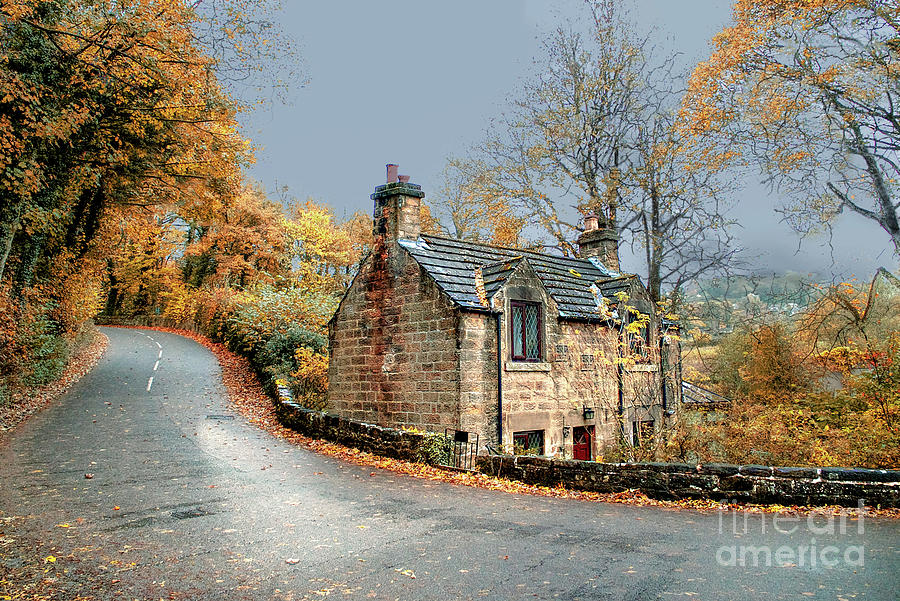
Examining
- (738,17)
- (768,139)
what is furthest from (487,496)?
(738,17)

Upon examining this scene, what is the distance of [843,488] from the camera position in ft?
29.4

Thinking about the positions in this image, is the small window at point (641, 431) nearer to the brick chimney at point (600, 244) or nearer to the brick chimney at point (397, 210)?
the brick chimney at point (600, 244)

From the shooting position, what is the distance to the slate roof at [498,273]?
570 inches

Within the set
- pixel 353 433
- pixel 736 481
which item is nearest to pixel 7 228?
pixel 353 433

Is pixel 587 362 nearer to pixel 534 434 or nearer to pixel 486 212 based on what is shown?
pixel 534 434

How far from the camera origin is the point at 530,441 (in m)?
14.9

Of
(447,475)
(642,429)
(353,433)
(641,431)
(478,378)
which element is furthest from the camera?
(642,429)

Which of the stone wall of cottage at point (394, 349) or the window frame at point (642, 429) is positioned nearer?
the stone wall of cottage at point (394, 349)

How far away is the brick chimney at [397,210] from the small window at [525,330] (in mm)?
3573

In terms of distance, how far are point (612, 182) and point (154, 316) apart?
39.9 m

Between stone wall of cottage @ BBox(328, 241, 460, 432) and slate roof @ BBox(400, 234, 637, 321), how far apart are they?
1.45ft

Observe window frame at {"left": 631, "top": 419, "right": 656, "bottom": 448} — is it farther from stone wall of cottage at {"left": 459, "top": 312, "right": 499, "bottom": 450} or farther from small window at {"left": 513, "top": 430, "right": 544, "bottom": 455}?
stone wall of cottage at {"left": 459, "top": 312, "right": 499, "bottom": 450}

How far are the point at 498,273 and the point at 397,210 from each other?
337cm

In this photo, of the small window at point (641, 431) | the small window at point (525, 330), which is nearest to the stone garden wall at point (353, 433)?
the small window at point (525, 330)
